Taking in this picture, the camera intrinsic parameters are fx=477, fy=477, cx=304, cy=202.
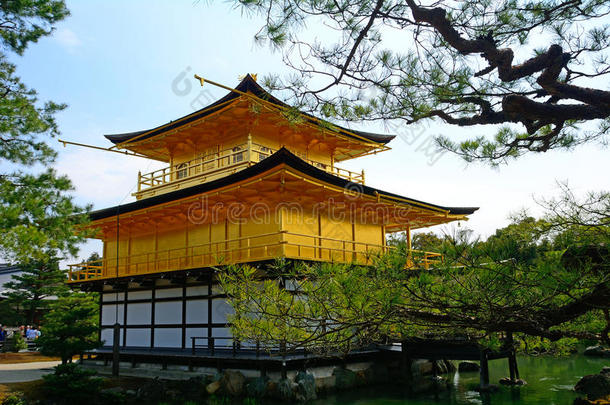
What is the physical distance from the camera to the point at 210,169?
17.0 meters

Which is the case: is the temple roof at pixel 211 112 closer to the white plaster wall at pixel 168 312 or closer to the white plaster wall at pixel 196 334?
the white plaster wall at pixel 168 312

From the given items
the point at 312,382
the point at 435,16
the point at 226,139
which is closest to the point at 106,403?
the point at 312,382

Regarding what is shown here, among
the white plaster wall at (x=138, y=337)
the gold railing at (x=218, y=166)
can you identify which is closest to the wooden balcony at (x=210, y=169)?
the gold railing at (x=218, y=166)

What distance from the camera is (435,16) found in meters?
4.16

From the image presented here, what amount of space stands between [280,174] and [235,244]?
3445 mm

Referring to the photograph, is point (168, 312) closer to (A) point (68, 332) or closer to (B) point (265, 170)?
(A) point (68, 332)

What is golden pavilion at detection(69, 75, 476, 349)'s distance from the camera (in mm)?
13969

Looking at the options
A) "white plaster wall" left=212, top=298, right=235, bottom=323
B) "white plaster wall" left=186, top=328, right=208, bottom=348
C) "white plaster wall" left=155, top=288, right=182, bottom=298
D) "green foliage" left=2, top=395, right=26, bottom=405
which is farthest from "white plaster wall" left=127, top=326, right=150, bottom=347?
"green foliage" left=2, top=395, right=26, bottom=405

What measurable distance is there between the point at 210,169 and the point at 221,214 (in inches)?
87.9

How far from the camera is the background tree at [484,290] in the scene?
319 cm

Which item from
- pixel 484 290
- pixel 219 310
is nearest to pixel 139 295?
pixel 219 310

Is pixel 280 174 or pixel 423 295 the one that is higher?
pixel 280 174

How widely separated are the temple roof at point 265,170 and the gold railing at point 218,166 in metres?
Answer: 1.86

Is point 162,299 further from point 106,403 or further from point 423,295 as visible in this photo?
point 423,295
